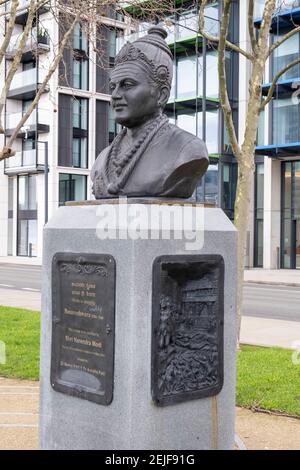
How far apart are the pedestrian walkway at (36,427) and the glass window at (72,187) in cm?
3407

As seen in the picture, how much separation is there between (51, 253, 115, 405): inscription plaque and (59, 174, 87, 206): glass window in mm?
36147

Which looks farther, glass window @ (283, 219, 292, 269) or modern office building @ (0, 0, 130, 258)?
modern office building @ (0, 0, 130, 258)

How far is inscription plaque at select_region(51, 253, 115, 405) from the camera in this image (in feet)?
15.6

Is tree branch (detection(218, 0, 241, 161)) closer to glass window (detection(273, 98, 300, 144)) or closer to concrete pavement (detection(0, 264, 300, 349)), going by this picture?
concrete pavement (detection(0, 264, 300, 349))

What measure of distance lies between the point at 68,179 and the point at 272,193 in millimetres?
14572

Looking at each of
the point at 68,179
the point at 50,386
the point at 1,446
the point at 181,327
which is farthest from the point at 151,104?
the point at 68,179

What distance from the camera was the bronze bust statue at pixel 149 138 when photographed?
5016mm

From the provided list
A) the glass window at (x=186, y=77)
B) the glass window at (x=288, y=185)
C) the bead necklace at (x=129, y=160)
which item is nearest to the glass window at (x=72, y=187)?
the glass window at (x=186, y=77)

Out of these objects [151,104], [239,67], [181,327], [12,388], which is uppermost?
[239,67]

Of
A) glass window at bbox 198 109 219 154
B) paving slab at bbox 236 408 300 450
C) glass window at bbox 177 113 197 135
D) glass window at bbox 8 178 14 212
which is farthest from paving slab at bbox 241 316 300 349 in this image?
glass window at bbox 8 178 14 212

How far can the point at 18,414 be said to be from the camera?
21.8 ft

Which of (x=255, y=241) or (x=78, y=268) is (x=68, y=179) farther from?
(x=78, y=268)

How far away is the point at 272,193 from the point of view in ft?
105

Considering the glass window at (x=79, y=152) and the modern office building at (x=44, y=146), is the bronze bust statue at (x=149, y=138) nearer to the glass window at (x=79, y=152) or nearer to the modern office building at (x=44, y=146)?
the modern office building at (x=44, y=146)
